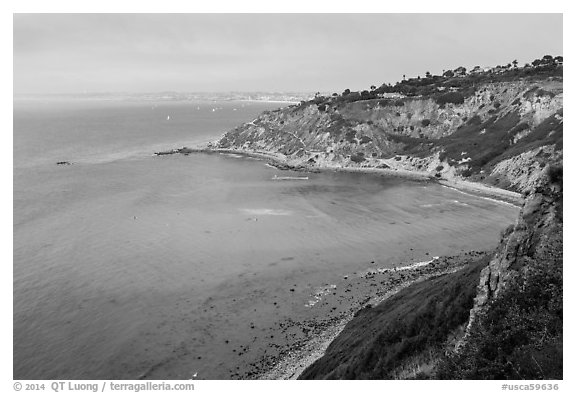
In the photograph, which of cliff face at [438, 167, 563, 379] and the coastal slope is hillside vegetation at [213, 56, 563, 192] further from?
cliff face at [438, 167, 563, 379]

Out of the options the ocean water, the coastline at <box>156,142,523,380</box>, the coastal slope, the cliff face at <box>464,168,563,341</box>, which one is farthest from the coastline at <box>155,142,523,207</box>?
the cliff face at <box>464,168,563,341</box>

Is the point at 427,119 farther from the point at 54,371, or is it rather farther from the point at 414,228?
the point at 54,371

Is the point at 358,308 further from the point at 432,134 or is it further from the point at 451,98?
the point at 451,98

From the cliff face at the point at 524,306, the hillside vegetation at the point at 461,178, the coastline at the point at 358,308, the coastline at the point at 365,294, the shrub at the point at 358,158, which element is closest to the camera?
the cliff face at the point at 524,306

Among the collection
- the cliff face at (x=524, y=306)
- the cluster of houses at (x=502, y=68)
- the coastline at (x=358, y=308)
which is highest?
the cluster of houses at (x=502, y=68)

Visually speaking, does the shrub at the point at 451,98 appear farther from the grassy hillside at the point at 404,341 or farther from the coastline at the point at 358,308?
the grassy hillside at the point at 404,341

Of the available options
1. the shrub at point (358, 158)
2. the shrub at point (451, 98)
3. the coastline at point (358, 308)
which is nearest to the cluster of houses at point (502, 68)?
the shrub at point (451, 98)
